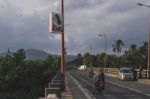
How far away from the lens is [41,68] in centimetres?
7938

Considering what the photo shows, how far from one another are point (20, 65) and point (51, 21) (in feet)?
130

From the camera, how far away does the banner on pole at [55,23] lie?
30.2m

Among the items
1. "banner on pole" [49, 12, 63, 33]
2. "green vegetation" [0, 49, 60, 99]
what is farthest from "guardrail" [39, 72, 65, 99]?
"green vegetation" [0, 49, 60, 99]

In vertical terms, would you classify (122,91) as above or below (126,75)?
below

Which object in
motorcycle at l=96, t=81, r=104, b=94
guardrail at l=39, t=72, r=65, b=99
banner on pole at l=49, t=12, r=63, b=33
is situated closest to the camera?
guardrail at l=39, t=72, r=65, b=99

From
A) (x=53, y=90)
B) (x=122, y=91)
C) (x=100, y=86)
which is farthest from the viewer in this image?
(x=122, y=91)

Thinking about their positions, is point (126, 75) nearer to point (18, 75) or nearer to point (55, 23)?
point (18, 75)

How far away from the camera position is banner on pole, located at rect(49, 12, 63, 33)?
99.1 feet

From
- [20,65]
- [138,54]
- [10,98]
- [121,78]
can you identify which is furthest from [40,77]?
[138,54]

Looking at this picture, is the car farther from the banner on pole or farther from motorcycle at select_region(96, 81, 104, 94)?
the banner on pole

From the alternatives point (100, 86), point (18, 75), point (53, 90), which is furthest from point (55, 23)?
point (18, 75)

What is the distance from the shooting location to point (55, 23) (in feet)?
101

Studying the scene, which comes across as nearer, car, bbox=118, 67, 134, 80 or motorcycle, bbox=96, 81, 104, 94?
motorcycle, bbox=96, 81, 104, 94

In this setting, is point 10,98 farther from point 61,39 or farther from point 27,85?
point 27,85
